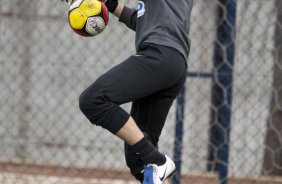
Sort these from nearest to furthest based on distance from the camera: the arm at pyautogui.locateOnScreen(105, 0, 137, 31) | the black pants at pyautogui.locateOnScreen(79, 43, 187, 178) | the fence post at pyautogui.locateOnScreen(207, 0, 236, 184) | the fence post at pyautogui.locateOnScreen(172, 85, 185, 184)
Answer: the black pants at pyautogui.locateOnScreen(79, 43, 187, 178)
the arm at pyautogui.locateOnScreen(105, 0, 137, 31)
the fence post at pyautogui.locateOnScreen(207, 0, 236, 184)
the fence post at pyautogui.locateOnScreen(172, 85, 185, 184)

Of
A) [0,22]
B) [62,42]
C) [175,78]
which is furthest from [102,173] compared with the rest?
[175,78]

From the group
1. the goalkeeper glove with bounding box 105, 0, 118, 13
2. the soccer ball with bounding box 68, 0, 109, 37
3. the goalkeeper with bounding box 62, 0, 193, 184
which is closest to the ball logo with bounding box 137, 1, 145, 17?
the goalkeeper with bounding box 62, 0, 193, 184

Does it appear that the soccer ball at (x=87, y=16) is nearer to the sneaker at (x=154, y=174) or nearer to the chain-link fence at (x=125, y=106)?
the sneaker at (x=154, y=174)

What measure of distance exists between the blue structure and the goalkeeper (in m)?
0.72

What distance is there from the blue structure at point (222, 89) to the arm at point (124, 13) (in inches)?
27.7

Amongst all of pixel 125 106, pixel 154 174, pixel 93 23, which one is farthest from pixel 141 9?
pixel 125 106

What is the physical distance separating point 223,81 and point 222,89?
0.09 m

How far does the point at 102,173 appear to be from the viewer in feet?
14.3

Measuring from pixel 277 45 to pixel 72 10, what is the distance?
1.68 meters

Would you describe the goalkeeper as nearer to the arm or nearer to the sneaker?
the sneaker

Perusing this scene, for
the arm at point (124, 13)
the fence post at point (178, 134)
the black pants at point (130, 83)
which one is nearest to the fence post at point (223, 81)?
the fence post at point (178, 134)

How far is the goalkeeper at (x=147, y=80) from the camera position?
2803mm

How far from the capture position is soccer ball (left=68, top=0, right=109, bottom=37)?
2.90 metres

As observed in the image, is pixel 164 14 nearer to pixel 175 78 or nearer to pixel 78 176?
pixel 175 78
